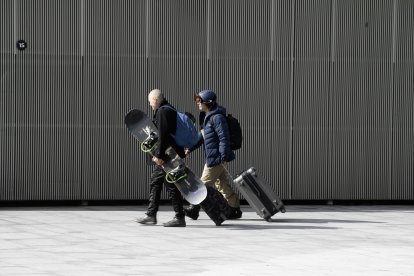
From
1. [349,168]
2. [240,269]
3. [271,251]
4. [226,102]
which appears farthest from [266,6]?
[240,269]

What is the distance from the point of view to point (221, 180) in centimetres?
1722

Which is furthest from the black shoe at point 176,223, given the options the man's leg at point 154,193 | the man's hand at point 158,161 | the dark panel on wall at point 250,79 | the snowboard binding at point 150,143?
the dark panel on wall at point 250,79

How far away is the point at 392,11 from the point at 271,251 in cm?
879

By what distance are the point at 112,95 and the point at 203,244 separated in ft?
20.9

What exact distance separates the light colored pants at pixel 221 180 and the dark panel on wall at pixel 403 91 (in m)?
4.61

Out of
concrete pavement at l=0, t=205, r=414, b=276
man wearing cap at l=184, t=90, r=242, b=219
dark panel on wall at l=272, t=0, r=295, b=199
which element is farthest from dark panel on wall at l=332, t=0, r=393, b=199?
man wearing cap at l=184, t=90, r=242, b=219

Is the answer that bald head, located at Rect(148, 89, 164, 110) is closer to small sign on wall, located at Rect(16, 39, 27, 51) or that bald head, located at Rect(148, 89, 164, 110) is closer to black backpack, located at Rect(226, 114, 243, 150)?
black backpack, located at Rect(226, 114, 243, 150)

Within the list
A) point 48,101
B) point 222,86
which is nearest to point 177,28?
point 222,86

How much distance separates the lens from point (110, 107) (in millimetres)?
19656

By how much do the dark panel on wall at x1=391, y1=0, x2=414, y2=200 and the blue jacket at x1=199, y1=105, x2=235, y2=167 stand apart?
5089 mm

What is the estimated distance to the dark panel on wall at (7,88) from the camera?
63.0 ft

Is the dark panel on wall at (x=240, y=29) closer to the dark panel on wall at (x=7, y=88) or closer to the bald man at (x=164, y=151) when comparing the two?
the dark panel on wall at (x=7, y=88)

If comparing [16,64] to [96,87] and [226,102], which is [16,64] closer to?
[96,87]

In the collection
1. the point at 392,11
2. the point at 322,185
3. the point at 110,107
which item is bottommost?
the point at 322,185
